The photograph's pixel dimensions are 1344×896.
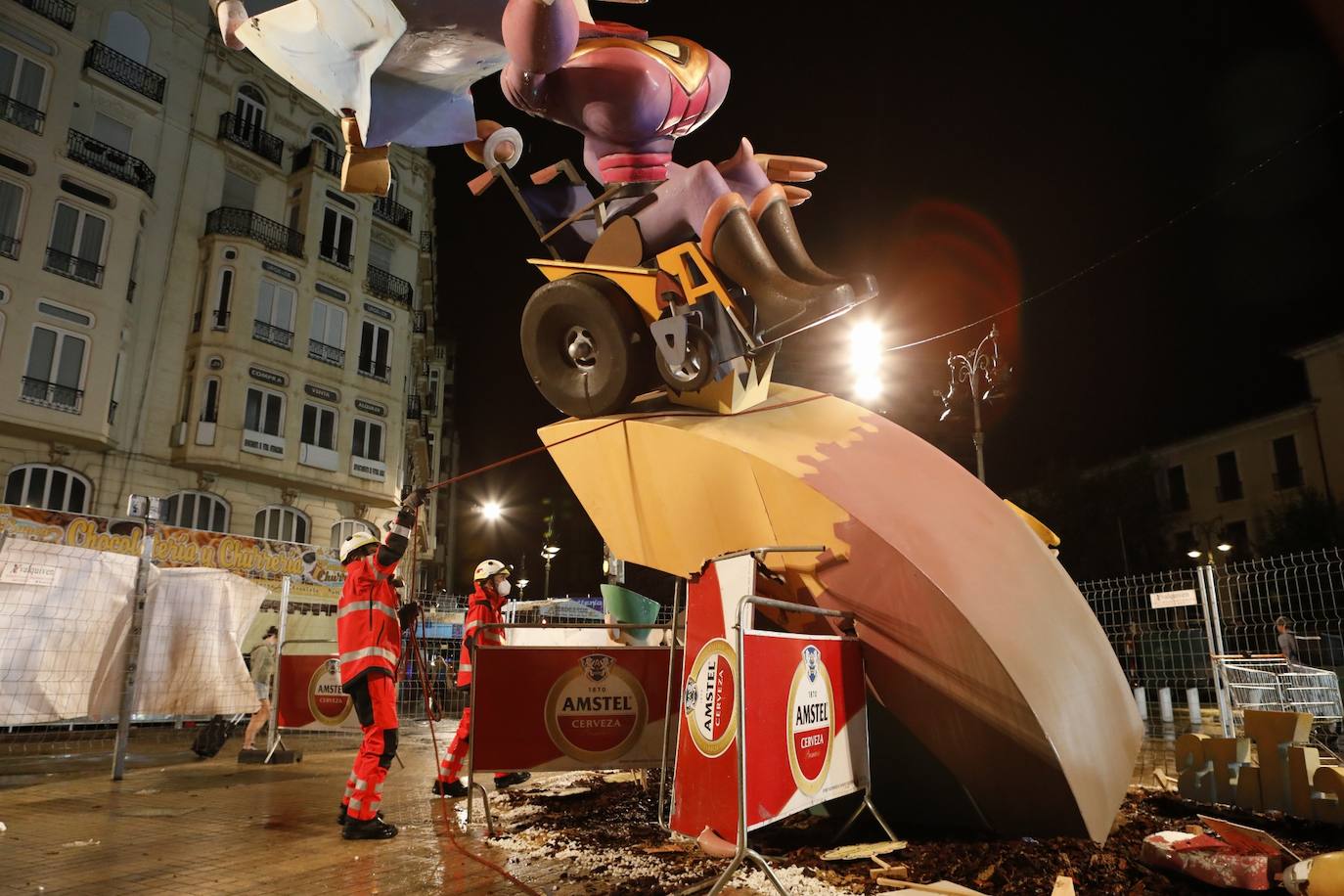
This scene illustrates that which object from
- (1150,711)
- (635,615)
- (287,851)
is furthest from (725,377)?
(1150,711)

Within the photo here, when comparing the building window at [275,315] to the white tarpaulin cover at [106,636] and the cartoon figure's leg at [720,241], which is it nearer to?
the white tarpaulin cover at [106,636]

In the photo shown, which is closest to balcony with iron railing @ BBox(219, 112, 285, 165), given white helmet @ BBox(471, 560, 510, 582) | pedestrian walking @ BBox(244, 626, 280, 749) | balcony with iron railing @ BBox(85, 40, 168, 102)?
balcony with iron railing @ BBox(85, 40, 168, 102)

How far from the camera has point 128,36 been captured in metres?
24.3

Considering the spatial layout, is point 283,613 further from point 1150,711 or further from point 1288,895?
point 1150,711

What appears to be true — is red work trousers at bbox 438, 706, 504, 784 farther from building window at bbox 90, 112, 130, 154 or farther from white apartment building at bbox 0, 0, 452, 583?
building window at bbox 90, 112, 130, 154

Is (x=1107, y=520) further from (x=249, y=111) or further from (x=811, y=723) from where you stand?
(x=249, y=111)

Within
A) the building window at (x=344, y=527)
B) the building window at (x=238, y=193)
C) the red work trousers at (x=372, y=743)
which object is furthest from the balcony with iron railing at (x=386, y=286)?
the red work trousers at (x=372, y=743)

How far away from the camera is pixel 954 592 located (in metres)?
4.78

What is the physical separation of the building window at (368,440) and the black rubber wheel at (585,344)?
77.9 ft

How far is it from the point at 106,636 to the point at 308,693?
8.11ft

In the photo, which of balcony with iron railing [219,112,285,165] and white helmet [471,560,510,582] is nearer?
white helmet [471,560,510,582]

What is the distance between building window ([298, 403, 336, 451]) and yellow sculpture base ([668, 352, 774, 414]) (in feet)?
77.2

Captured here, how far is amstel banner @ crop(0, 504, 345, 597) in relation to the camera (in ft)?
43.8

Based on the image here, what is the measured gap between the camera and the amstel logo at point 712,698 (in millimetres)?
4238
